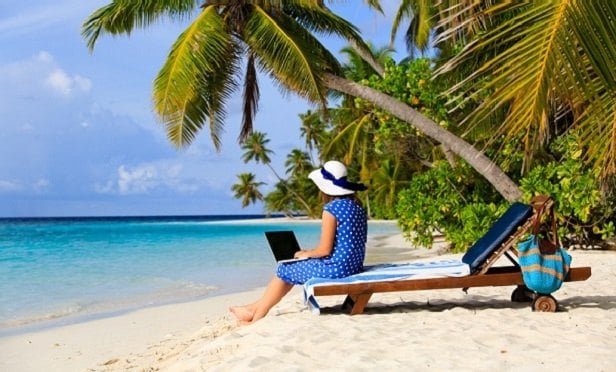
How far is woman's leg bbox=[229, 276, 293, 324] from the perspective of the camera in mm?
5375

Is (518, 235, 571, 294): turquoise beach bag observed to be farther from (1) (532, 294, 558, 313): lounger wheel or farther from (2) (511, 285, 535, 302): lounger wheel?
(2) (511, 285, 535, 302): lounger wheel

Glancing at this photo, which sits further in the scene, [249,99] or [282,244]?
[249,99]

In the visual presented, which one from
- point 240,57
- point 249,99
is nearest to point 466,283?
point 240,57

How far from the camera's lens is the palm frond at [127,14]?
12.6m

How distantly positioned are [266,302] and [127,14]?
9.08 m

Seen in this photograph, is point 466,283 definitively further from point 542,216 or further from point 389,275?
point 542,216

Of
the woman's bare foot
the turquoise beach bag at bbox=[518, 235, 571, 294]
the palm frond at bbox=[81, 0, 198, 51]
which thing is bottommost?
the turquoise beach bag at bbox=[518, 235, 571, 294]

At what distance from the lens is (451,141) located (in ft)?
36.6

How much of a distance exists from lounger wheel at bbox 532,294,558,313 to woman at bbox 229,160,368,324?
142cm

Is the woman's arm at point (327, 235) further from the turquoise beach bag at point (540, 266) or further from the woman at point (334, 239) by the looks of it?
the turquoise beach bag at point (540, 266)

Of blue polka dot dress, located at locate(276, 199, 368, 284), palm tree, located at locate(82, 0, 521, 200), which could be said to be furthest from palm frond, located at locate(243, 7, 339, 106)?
blue polka dot dress, located at locate(276, 199, 368, 284)

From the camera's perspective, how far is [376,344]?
438 centimetres

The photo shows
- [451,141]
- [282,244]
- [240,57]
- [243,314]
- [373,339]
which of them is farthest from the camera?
[240,57]

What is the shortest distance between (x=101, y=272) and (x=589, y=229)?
33.6 ft
